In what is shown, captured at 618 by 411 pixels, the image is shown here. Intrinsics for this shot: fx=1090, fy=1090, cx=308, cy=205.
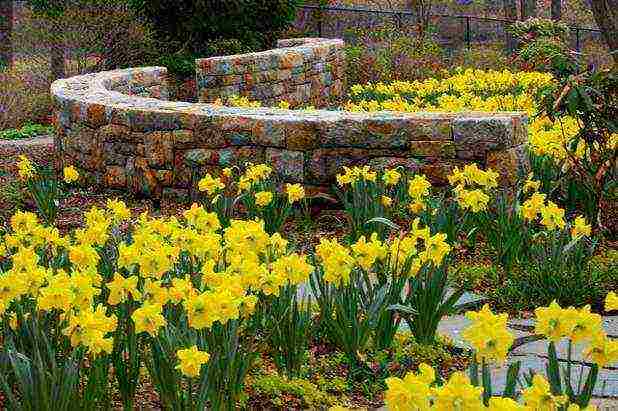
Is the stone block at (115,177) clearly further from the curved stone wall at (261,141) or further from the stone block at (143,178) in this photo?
the stone block at (143,178)

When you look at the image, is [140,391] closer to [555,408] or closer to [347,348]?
[347,348]

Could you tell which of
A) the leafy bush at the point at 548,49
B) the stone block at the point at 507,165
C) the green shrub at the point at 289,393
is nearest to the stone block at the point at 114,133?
the stone block at the point at 507,165

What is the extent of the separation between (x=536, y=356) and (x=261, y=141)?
3.48m

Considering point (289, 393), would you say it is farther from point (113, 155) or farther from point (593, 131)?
Result: point (113, 155)

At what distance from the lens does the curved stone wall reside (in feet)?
23.1

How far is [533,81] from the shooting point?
12758 millimetres

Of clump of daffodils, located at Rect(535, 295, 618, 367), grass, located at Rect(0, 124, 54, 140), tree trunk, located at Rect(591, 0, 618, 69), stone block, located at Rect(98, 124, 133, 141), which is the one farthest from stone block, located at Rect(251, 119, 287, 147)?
grass, located at Rect(0, 124, 54, 140)

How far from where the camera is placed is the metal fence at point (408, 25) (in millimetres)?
24641

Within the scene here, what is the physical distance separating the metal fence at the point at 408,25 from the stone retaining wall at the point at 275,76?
8.43 metres

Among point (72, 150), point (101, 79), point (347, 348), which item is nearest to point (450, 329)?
point (347, 348)

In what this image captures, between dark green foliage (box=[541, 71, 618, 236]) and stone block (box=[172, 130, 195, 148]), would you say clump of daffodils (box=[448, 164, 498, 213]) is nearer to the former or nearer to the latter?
dark green foliage (box=[541, 71, 618, 236])

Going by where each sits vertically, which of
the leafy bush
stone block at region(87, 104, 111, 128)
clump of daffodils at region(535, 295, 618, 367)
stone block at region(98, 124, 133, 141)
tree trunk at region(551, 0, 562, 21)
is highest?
the leafy bush

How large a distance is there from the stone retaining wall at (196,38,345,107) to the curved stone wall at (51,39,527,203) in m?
3.65

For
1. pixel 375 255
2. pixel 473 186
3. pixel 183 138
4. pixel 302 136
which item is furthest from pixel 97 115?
pixel 375 255
